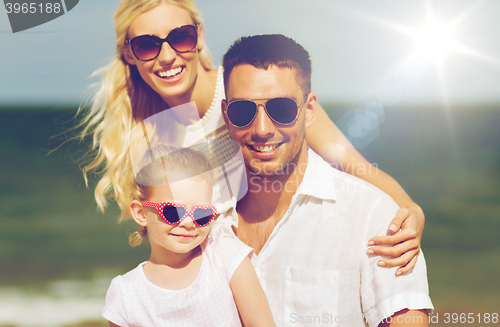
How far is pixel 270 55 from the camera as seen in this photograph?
6.25ft

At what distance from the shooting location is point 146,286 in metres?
1.92

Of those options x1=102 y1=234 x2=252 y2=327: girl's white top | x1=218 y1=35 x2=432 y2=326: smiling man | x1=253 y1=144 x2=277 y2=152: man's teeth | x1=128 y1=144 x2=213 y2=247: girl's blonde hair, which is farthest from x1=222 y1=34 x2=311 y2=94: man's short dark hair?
x1=102 y1=234 x2=252 y2=327: girl's white top

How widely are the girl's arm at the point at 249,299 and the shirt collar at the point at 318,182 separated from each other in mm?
545

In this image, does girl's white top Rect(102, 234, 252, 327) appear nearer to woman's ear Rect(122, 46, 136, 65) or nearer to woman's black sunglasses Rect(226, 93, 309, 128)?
woman's black sunglasses Rect(226, 93, 309, 128)

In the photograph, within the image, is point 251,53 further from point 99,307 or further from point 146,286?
point 99,307

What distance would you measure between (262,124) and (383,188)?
1006 millimetres

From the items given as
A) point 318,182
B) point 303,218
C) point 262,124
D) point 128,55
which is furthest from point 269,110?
point 128,55

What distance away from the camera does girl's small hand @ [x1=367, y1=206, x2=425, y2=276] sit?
1.85 metres

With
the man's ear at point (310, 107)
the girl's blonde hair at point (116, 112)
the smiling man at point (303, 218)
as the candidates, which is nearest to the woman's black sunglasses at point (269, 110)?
the smiling man at point (303, 218)

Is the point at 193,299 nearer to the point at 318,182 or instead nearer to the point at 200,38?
the point at 318,182

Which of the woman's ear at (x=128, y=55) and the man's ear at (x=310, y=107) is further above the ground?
the woman's ear at (x=128, y=55)

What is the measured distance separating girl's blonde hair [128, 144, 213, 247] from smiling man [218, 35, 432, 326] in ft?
0.90

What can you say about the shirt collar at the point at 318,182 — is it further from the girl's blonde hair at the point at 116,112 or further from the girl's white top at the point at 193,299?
the girl's blonde hair at the point at 116,112

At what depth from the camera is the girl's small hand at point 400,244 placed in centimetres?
185
